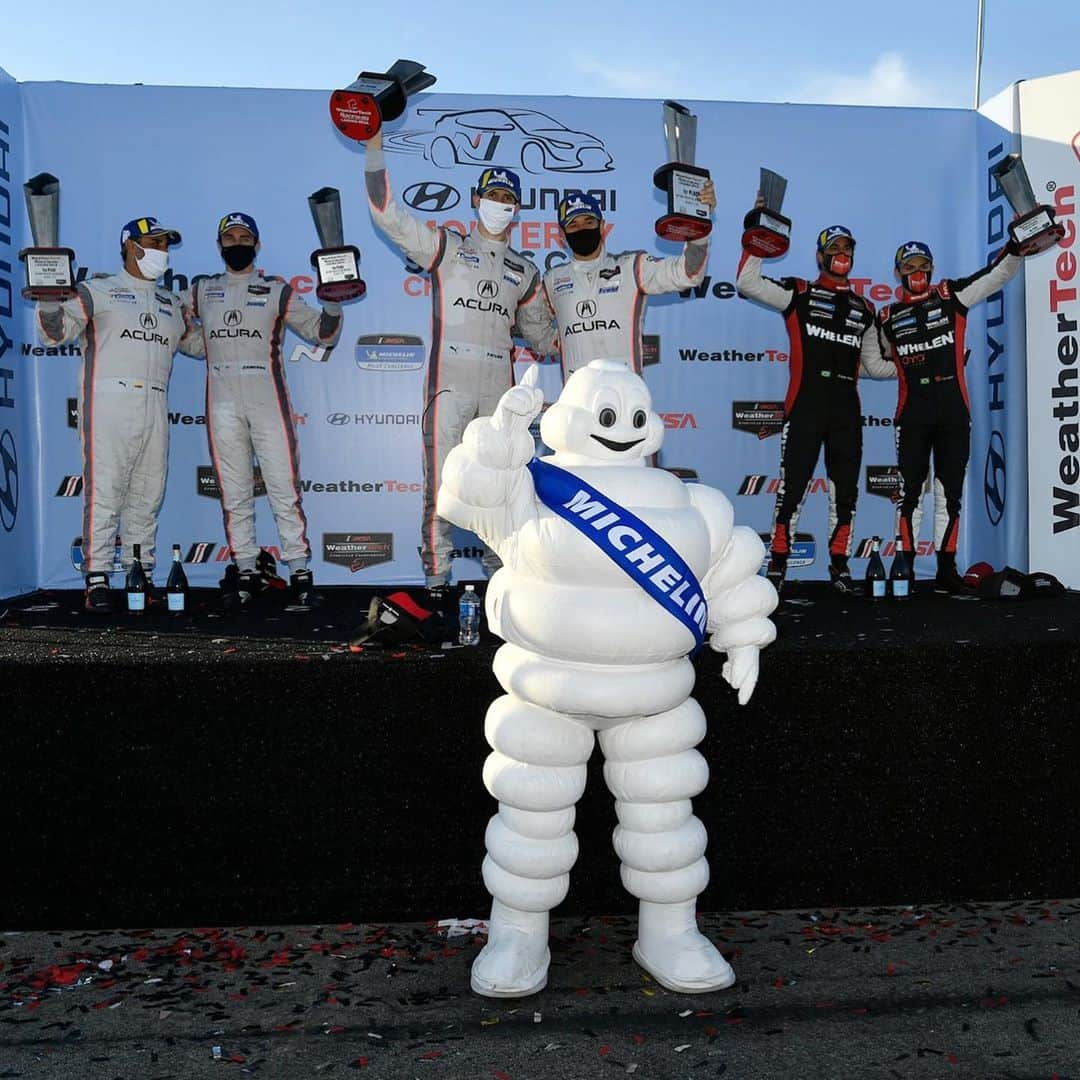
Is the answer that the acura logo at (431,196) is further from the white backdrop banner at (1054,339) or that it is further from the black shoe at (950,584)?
the black shoe at (950,584)

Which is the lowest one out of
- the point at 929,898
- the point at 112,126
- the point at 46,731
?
the point at 929,898

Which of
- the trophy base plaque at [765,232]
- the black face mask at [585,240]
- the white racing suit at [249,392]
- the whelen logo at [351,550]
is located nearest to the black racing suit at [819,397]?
the trophy base plaque at [765,232]

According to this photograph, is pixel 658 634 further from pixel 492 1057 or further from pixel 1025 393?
pixel 1025 393

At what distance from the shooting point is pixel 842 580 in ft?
14.3

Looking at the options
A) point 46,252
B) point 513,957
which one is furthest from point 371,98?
point 513,957

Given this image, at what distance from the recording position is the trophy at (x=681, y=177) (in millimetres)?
3592


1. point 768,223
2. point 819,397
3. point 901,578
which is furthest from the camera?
point 819,397

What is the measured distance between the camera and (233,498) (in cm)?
448

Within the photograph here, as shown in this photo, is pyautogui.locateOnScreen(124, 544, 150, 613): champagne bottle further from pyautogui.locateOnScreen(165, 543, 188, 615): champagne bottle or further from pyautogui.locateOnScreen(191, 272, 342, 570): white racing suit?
pyautogui.locateOnScreen(191, 272, 342, 570): white racing suit

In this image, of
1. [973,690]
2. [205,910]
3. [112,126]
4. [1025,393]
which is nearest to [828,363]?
[1025,393]

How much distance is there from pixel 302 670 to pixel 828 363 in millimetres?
3136

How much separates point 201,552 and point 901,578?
359cm

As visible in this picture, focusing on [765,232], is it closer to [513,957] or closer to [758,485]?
[758,485]

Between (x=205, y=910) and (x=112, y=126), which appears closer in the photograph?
(x=205, y=910)
